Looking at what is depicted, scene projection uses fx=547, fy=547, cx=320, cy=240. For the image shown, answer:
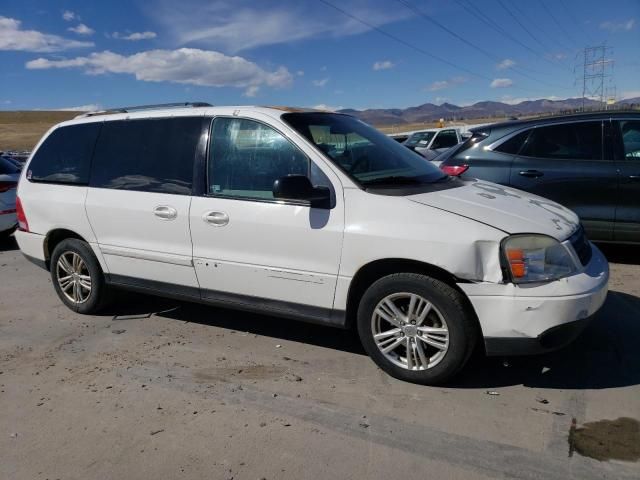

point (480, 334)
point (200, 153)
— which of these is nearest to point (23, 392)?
point (200, 153)

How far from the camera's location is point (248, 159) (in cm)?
404

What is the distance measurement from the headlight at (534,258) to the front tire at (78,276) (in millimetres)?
3566

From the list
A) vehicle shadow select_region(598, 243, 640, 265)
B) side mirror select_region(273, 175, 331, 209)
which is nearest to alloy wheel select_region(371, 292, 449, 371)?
side mirror select_region(273, 175, 331, 209)

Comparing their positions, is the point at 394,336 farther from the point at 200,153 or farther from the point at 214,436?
the point at 200,153

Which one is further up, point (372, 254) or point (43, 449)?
point (372, 254)

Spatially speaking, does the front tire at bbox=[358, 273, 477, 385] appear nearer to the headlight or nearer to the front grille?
the headlight

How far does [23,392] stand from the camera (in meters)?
3.68

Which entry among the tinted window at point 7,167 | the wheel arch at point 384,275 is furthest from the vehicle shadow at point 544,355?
the tinted window at point 7,167

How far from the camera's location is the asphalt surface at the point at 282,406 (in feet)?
9.07

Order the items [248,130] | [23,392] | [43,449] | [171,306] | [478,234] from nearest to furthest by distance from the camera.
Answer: [43,449], [478,234], [23,392], [248,130], [171,306]

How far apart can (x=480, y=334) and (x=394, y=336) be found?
0.54 meters

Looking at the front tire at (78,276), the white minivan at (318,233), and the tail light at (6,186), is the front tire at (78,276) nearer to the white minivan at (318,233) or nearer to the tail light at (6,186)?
the white minivan at (318,233)

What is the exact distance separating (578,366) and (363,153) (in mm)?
2116

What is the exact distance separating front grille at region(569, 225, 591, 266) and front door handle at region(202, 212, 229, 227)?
233cm
